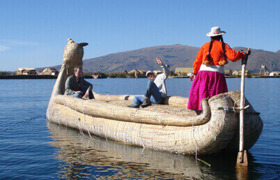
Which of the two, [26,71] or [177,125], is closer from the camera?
[177,125]

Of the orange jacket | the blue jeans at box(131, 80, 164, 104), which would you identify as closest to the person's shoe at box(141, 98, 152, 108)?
the blue jeans at box(131, 80, 164, 104)

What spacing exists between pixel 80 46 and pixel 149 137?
218 inches

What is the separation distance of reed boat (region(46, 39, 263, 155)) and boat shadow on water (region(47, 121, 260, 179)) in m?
0.18

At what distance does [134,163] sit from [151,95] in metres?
2.56

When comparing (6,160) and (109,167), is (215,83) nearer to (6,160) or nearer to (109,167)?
(109,167)

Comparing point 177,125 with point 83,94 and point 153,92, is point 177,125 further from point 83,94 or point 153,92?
point 83,94

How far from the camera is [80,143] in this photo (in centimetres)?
784

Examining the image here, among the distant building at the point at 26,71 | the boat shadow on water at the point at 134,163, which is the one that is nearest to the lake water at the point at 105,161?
the boat shadow on water at the point at 134,163

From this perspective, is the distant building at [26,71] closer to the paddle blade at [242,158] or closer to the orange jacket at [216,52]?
the orange jacket at [216,52]

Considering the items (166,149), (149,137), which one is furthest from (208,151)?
(149,137)

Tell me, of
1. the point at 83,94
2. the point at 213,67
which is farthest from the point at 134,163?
the point at 83,94

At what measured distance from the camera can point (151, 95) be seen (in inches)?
330

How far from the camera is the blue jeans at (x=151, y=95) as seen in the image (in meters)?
8.16

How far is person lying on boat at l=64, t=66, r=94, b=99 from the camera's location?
31.3 ft
